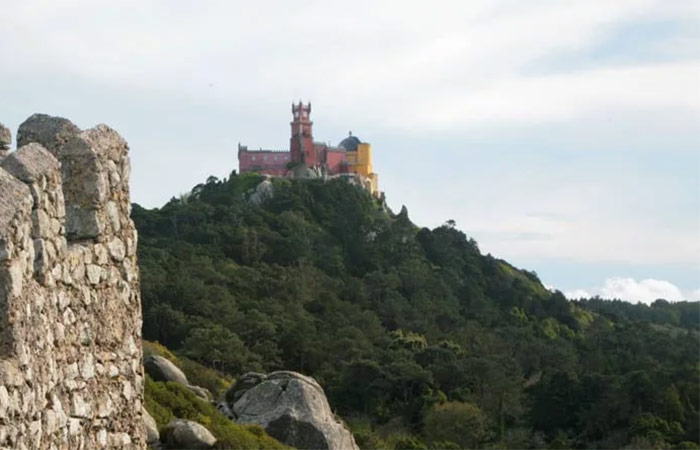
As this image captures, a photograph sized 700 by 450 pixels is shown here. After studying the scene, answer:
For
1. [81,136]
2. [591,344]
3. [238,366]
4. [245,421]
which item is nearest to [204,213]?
[591,344]

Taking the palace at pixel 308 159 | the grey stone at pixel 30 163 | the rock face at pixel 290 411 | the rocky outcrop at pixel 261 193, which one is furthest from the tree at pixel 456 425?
the palace at pixel 308 159

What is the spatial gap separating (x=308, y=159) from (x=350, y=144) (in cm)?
641

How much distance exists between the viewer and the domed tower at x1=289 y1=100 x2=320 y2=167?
298 feet

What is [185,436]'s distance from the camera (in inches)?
606

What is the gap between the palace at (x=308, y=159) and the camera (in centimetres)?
9044

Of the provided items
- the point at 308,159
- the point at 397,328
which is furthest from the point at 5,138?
the point at 308,159

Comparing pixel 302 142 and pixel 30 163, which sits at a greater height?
pixel 302 142

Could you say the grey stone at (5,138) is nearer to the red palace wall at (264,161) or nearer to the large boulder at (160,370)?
the large boulder at (160,370)

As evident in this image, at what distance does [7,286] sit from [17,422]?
446 mm

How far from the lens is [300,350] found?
157ft

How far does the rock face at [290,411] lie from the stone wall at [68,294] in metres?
14.6

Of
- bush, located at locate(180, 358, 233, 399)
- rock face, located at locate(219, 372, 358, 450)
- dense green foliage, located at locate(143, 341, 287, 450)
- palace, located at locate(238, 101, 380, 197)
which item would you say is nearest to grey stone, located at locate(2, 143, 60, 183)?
dense green foliage, located at locate(143, 341, 287, 450)

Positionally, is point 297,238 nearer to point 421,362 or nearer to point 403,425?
point 421,362

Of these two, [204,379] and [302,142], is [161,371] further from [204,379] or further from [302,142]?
[302,142]
